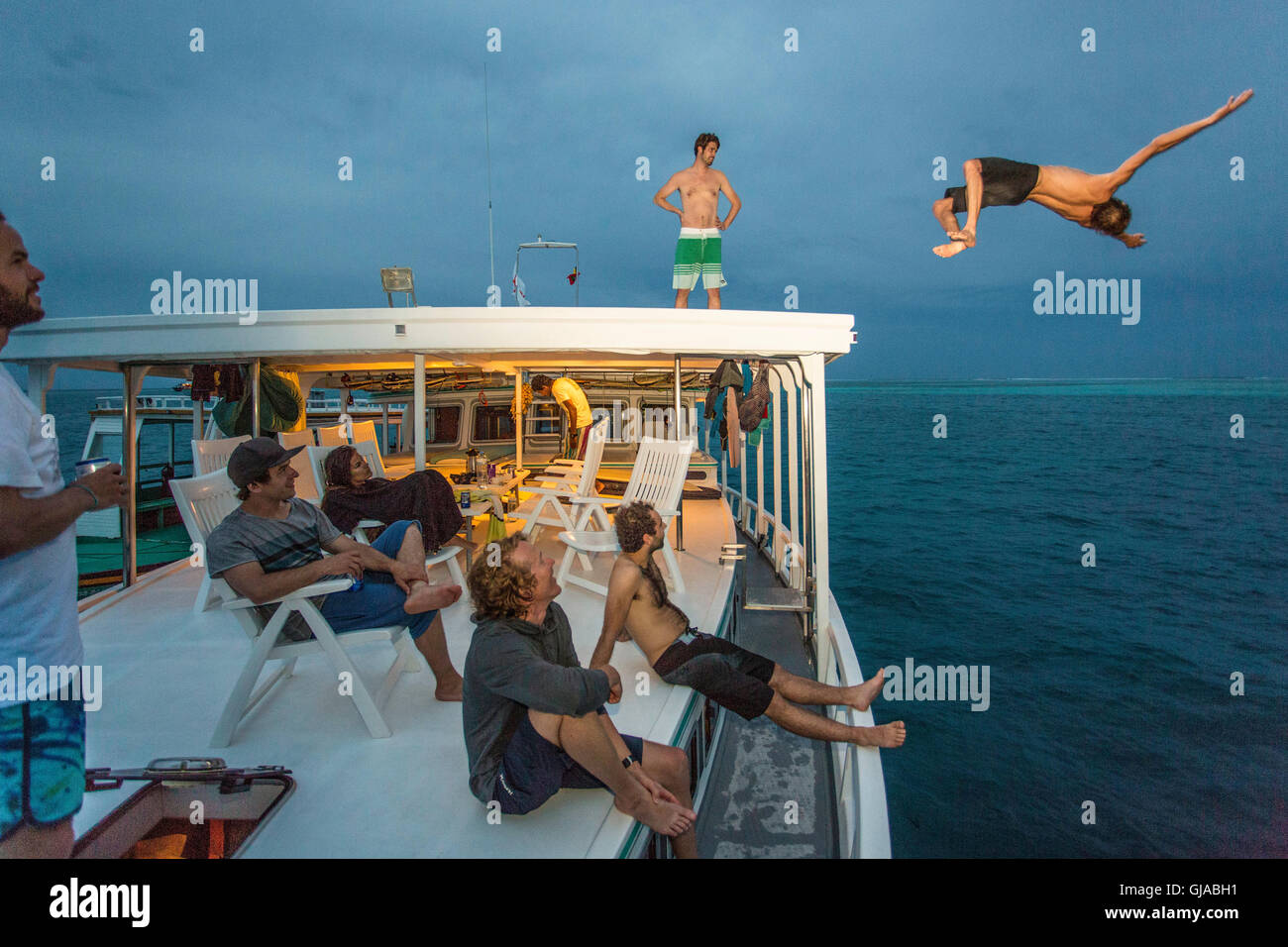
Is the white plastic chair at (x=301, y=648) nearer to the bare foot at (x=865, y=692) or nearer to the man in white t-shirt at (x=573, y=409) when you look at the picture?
the bare foot at (x=865, y=692)

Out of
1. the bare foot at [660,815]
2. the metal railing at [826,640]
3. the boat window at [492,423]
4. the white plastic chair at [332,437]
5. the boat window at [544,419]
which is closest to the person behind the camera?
the bare foot at [660,815]

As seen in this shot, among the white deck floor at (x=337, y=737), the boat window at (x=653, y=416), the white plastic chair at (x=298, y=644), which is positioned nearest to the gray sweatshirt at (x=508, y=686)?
the white deck floor at (x=337, y=737)

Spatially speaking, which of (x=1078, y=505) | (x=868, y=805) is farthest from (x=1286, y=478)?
(x=868, y=805)

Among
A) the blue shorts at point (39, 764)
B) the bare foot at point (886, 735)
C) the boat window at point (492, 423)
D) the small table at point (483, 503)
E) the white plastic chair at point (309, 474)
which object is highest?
the boat window at point (492, 423)

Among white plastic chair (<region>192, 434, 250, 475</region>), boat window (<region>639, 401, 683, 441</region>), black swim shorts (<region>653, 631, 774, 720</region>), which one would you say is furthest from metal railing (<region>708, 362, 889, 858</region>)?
white plastic chair (<region>192, 434, 250, 475</region>)

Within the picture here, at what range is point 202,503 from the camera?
14.1 feet

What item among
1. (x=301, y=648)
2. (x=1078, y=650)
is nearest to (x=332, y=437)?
(x=301, y=648)

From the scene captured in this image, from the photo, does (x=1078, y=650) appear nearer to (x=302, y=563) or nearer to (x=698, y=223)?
(x=698, y=223)

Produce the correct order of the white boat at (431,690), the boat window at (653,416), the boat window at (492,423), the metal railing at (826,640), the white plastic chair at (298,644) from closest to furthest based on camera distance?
the white boat at (431,690) < the metal railing at (826,640) < the white plastic chair at (298,644) < the boat window at (492,423) < the boat window at (653,416)

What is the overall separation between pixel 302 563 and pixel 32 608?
5.46 feet

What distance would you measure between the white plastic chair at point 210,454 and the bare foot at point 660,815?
4275 mm

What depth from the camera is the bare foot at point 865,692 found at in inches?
137

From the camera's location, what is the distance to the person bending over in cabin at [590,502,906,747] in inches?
125
